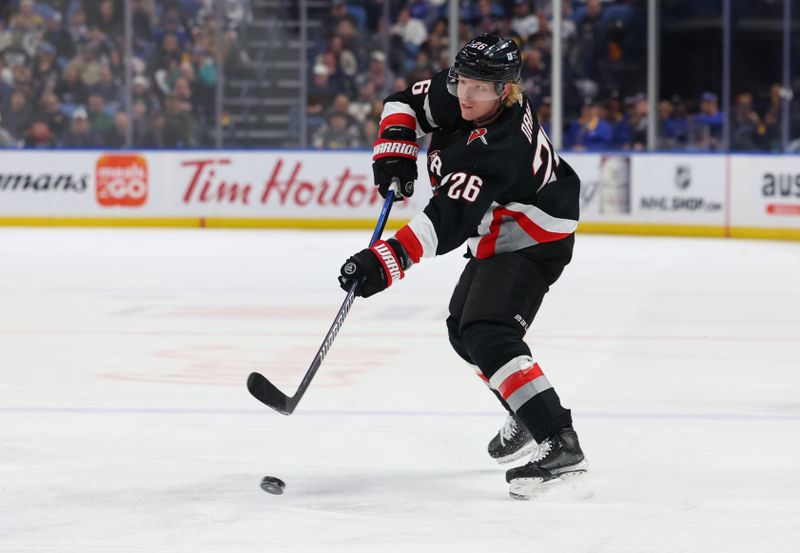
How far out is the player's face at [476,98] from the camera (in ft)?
10.7

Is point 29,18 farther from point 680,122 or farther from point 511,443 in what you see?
point 511,443

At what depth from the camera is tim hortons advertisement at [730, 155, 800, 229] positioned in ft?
37.0

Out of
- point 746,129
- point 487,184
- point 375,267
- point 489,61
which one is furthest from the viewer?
point 746,129

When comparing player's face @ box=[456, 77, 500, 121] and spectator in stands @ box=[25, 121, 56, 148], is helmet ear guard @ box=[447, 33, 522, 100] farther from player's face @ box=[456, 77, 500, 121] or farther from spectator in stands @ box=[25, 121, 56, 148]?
spectator in stands @ box=[25, 121, 56, 148]

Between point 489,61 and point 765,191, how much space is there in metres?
8.61

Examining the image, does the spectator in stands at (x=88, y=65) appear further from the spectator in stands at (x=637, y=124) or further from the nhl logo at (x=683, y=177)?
the nhl logo at (x=683, y=177)

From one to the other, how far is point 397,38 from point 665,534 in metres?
11.0

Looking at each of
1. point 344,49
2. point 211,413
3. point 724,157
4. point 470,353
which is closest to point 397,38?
point 344,49

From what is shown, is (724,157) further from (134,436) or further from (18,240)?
(134,436)

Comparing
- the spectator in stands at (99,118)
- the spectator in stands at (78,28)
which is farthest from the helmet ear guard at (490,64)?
the spectator in stands at (78,28)

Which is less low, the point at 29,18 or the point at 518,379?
the point at 29,18

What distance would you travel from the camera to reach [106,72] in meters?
13.0

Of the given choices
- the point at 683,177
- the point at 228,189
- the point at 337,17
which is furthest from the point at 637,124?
the point at 228,189

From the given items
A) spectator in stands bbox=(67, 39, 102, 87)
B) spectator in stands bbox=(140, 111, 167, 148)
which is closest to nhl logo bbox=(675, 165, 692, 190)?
spectator in stands bbox=(140, 111, 167, 148)
